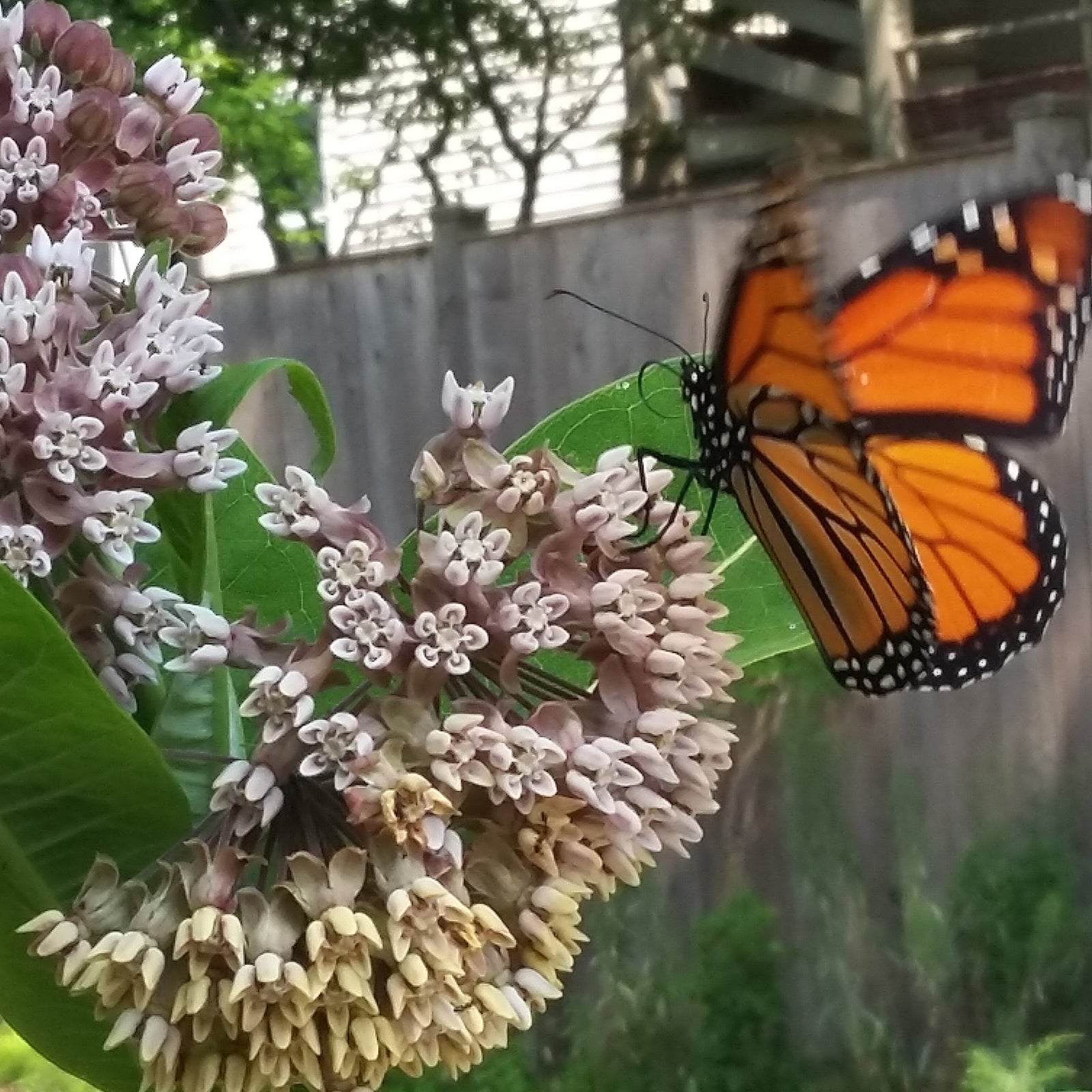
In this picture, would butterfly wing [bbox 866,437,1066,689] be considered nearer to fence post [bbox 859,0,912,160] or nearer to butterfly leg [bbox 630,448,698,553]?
butterfly leg [bbox 630,448,698,553]

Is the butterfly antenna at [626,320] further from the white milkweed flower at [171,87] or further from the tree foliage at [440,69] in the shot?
the tree foliage at [440,69]

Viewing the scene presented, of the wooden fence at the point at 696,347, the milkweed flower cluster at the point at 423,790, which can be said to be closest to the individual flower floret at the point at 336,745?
the milkweed flower cluster at the point at 423,790

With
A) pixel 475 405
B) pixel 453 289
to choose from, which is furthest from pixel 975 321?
pixel 453 289

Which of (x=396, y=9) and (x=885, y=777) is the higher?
(x=396, y=9)

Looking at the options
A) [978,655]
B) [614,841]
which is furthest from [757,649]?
[978,655]

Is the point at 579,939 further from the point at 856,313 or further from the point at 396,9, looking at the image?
the point at 396,9

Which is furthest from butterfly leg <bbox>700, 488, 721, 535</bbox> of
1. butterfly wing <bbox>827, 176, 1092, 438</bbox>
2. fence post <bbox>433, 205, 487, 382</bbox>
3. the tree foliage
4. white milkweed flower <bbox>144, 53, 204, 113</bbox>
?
the tree foliage
